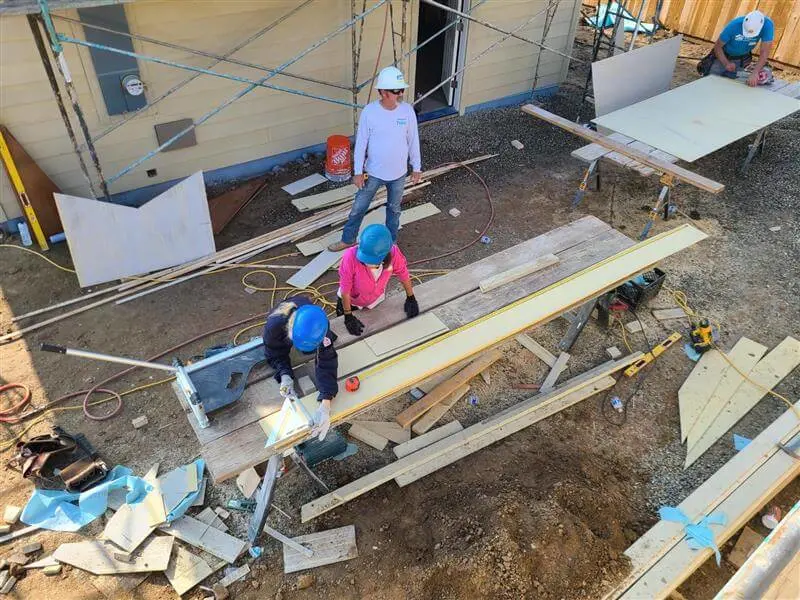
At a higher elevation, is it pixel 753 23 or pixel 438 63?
pixel 753 23

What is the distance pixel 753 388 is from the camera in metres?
6.47

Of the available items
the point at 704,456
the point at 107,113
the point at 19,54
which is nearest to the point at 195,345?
the point at 107,113

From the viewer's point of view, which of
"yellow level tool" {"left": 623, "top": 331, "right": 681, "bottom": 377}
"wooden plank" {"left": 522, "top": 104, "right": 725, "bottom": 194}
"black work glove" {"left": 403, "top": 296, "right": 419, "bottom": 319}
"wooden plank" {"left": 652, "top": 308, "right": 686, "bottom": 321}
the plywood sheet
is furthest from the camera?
the plywood sheet

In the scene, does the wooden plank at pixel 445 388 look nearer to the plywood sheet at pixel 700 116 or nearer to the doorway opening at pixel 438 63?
the plywood sheet at pixel 700 116

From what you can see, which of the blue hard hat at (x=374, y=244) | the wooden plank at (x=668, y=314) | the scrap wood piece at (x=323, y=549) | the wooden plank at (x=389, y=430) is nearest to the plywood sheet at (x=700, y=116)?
the wooden plank at (x=668, y=314)

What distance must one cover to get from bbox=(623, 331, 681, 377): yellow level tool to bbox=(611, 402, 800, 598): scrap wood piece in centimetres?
135

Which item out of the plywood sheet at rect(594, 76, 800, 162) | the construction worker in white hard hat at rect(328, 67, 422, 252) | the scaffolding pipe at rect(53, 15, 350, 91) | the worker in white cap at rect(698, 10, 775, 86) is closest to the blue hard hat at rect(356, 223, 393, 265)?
the construction worker in white hard hat at rect(328, 67, 422, 252)

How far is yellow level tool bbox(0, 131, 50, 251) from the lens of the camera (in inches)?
281

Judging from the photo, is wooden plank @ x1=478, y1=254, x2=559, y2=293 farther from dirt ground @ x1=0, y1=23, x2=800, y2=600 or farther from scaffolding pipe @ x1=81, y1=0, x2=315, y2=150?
scaffolding pipe @ x1=81, y1=0, x2=315, y2=150

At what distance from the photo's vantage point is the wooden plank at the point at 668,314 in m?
7.36

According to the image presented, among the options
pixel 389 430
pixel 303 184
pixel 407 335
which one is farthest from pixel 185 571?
pixel 303 184

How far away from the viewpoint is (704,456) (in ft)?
19.1

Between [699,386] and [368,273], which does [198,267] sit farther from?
[699,386]

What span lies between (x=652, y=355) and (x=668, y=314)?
3.07 ft
